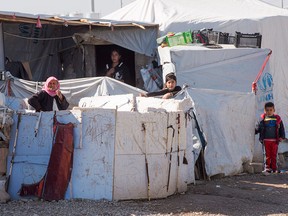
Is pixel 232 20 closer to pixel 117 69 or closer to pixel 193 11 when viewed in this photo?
pixel 193 11

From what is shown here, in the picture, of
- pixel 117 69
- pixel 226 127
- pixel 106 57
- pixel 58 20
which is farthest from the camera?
pixel 106 57

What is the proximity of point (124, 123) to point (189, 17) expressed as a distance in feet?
25.9

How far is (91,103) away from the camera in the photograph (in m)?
11.4

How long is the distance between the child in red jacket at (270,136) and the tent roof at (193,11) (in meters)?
3.90

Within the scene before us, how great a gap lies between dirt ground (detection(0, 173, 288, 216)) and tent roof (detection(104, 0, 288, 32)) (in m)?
6.40

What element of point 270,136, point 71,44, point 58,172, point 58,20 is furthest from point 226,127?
point 71,44

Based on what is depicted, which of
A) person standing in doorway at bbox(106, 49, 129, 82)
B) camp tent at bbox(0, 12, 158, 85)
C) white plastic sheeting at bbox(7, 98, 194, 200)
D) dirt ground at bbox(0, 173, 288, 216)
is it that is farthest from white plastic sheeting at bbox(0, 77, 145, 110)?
white plastic sheeting at bbox(7, 98, 194, 200)

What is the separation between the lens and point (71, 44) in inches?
647

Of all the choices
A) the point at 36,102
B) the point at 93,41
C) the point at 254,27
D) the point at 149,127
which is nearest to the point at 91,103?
the point at 36,102

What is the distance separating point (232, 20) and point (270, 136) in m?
4.20

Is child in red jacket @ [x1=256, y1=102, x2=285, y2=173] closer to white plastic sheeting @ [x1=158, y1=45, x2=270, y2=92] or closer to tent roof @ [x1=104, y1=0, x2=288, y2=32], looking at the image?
white plastic sheeting @ [x1=158, y1=45, x2=270, y2=92]

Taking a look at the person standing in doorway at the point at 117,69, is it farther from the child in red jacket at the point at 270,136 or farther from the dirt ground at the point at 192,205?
the dirt ground at the point at 192,205

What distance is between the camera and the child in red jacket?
484 inches

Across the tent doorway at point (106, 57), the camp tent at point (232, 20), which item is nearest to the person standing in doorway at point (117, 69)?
the tent doorway at point (106, 57)
